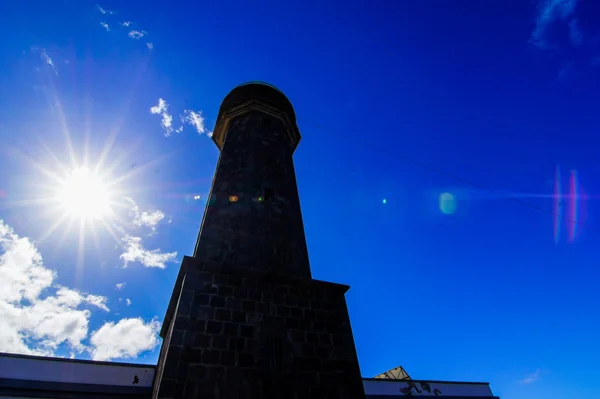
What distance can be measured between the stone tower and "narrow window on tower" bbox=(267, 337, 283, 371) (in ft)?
0.05

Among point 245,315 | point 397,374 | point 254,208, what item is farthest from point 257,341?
point 397,374

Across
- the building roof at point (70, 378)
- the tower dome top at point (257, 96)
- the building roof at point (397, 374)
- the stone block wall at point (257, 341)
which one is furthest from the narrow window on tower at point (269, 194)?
the building roof at point (397, 374)

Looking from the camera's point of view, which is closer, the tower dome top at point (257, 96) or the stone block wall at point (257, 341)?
the stone block wall at point (257, 341)

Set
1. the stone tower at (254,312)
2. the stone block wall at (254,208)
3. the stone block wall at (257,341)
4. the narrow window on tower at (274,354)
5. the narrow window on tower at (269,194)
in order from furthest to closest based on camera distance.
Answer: the narrow window on tower at (269,194) < the stone block wall at (254,208) < the narrow window on tower at (274,354) < the stone tower at (254,312) < the stone block wall at (257,341)

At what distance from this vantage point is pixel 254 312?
19.7 ft

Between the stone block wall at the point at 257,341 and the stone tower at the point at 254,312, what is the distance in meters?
0.02

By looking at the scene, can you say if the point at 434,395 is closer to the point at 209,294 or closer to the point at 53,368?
the point at 209,294

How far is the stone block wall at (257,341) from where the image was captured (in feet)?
16.7

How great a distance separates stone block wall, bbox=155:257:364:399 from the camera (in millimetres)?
5089

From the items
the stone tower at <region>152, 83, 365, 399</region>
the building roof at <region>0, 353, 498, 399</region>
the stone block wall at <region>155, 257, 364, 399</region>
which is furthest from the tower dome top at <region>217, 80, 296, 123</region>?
the building roof at <region>0, 353, 498, 399</region>

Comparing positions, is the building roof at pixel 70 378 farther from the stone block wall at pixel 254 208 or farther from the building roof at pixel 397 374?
the building roof at pixel 397 374

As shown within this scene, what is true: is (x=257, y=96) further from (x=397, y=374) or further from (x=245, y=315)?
(x=397, y=374)

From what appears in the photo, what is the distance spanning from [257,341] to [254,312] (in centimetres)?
52

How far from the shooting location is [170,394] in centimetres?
475
